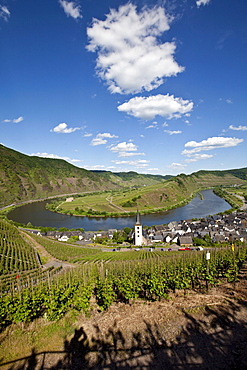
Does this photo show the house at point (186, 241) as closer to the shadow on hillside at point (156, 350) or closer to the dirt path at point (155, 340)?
the dirt path at point (155, 340)

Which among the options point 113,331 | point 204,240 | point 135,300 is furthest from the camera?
point 204,240

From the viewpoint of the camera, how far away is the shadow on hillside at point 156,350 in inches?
264

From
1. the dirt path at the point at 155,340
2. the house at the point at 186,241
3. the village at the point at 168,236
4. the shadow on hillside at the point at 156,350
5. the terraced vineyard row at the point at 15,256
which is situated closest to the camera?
the shadow on hillside at the point at 156,350

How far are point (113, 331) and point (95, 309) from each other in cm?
272

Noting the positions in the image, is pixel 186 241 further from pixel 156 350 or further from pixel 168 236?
pixel 156 350

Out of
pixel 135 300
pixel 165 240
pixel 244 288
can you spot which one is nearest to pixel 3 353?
pixel 135 300

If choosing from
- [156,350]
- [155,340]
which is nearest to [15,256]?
[155,340]

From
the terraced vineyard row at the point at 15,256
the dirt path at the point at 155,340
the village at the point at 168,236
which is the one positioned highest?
the dirt path at the point at 155,340

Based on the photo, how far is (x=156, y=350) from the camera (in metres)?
7.29

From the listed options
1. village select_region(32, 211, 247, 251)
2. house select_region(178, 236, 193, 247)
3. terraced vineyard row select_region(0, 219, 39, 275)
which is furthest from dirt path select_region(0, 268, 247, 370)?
house select_region(178, 236, 193, 247)

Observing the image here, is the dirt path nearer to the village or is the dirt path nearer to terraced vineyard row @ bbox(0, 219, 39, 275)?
terraced vineyard row @ bbox(0, 219, 39, 275)

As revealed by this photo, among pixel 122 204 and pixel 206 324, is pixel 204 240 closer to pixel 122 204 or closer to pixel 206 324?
pixel 206 324

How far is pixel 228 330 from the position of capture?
8.03m

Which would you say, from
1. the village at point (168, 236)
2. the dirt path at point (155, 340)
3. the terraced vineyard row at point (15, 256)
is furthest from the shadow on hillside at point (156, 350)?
the village at point (168, 236)
